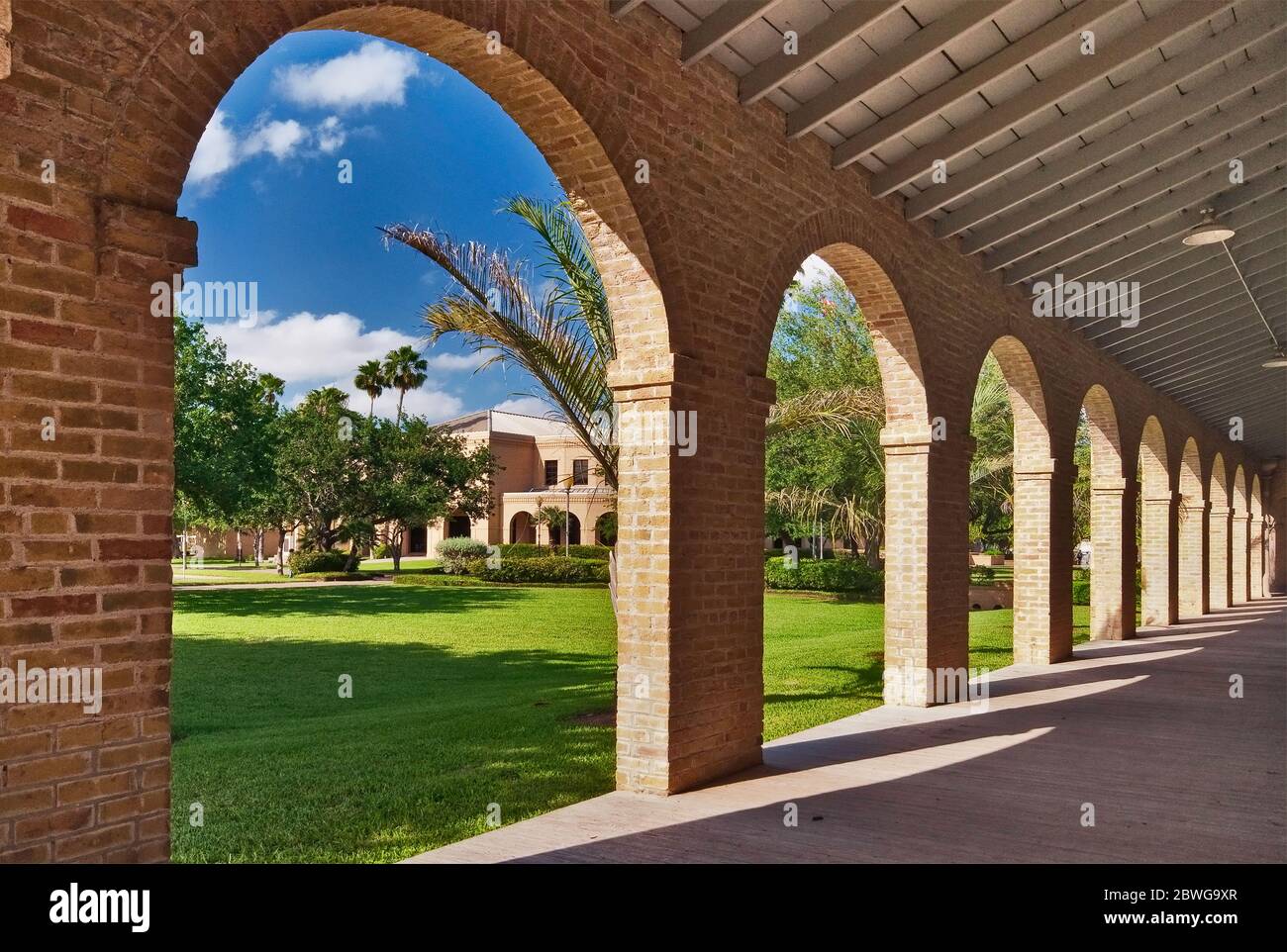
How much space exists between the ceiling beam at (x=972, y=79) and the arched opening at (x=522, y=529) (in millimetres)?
40665

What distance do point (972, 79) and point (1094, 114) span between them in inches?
53.7

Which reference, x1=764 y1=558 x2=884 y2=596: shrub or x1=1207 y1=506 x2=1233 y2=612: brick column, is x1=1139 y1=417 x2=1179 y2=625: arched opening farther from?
x1=764 y1=558 x2=884 y2=596: shrub

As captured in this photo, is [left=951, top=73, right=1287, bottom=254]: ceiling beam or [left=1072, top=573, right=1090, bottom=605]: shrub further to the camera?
[left=1072, top=573, right=1090, bottom=605]: shrub

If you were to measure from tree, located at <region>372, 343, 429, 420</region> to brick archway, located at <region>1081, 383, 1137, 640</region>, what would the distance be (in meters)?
32.4

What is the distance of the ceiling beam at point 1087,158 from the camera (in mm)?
7223

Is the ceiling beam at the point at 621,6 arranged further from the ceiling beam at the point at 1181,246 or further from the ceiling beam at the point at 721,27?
the ceiling beam at the point at 1181,246

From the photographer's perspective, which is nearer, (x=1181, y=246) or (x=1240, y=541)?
(x=1181, y=246)

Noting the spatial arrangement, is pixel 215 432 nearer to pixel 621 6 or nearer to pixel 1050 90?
pixel 621 6

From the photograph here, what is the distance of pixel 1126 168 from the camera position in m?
8.35

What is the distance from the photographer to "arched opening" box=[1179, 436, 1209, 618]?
65.6 ft

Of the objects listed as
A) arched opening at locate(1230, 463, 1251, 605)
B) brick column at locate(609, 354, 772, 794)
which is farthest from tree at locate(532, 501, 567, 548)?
brick column at locate(609, 354, 772, 794)

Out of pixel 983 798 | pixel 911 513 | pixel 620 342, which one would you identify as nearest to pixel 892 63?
pixel 620 342
